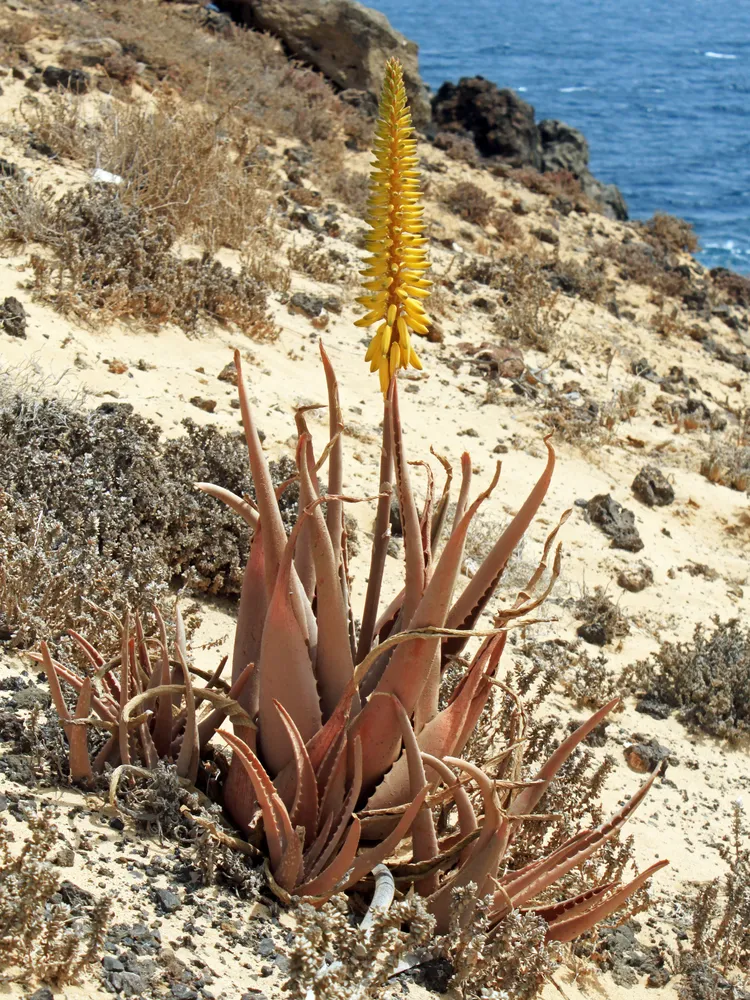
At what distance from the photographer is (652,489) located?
6.56 meters

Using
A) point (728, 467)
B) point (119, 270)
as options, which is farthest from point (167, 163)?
point (728, 467)

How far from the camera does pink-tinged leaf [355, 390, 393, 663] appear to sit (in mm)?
2174

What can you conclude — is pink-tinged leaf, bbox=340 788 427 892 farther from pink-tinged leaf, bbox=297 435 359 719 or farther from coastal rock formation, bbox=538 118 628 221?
coastal rock formation, bbox=538 118 628 221

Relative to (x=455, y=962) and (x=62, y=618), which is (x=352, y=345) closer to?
(x=62, y=618)

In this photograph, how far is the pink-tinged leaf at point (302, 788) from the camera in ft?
7.00

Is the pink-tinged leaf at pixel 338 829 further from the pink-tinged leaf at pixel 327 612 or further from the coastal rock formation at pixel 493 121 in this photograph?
the coastal rock formation at pixel 493 121

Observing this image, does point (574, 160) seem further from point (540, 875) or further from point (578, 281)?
point (540, 875)

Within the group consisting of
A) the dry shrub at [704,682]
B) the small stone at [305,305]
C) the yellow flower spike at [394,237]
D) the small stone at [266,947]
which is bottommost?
the dry shrub at [704,682]

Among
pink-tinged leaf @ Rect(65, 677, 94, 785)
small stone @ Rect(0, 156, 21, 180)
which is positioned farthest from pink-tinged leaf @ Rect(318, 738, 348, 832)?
small stone @ Rect(0, 156, 21, 180)

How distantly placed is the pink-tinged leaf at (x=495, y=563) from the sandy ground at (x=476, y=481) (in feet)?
2.55

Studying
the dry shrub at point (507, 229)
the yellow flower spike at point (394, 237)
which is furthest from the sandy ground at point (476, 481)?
the dry shrub at point (507, 229)

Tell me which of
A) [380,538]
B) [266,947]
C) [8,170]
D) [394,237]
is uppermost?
[394,237]

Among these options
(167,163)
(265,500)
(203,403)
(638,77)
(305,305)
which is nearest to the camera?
(265,500)

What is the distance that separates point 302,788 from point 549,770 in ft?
1.89
